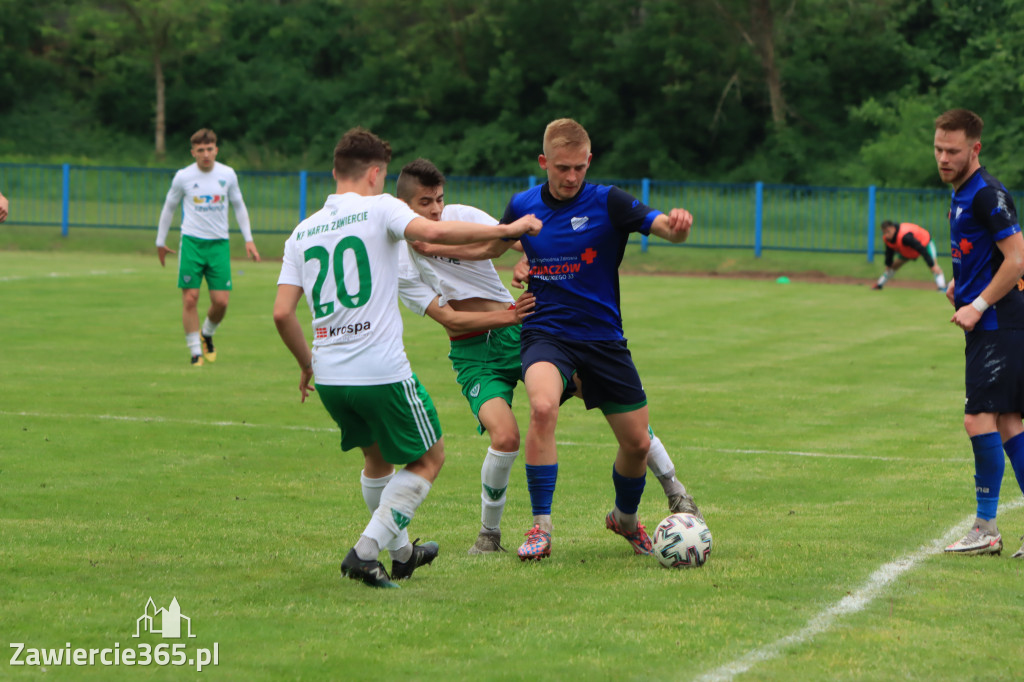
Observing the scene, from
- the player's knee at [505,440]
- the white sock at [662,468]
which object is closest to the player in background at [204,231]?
the player's knee at [505,440]

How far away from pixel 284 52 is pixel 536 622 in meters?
54.1

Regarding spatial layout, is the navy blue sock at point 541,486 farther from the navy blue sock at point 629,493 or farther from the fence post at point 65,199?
the fence post at point 65,199

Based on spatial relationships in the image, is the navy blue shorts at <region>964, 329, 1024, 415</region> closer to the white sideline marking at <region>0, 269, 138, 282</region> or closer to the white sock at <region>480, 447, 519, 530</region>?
the white sock at <region>480, 447, 519, 530</region>

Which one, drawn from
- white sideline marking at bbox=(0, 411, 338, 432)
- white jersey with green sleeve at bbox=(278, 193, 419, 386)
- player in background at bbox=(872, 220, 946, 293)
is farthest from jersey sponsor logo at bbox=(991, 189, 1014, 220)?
player in background at bbox=(872, 220, 946, 293)

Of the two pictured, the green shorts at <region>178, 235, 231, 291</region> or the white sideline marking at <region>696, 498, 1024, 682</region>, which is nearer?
the white sideline marking at <region>696, 498, 1024, 682</region>

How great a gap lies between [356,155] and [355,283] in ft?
1.93

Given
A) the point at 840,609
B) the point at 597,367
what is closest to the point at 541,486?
the point at 597,367

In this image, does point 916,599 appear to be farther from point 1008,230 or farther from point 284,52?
point 284,52

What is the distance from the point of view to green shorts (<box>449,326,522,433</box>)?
6.96m

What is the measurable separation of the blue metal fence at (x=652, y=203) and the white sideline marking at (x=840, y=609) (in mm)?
27727

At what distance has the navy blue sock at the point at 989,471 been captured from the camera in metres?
6.54

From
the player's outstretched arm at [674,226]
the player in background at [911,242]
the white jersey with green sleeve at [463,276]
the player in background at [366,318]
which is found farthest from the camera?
the player in background at [911,242]

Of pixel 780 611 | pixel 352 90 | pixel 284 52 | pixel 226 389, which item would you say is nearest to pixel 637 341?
pixel 226 389

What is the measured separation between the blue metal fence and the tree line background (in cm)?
721
